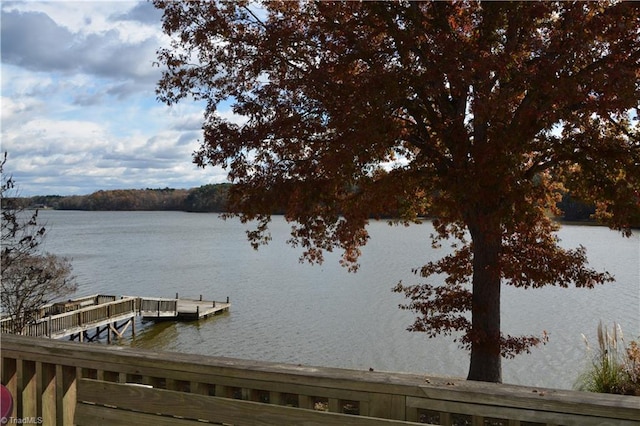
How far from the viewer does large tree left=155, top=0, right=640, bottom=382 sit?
6.01m

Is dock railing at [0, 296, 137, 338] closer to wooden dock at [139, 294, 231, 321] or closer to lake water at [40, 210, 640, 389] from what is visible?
wooden dock at [139, 294, 231, 321]

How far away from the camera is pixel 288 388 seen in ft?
8.25

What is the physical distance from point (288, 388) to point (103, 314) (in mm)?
25094

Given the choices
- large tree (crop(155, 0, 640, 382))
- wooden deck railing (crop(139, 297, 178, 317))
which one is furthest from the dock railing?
large tree (crop(155, 0, 640, 382))

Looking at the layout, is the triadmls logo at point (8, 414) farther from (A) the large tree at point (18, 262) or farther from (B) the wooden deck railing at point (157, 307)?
(B) the wooden deck railing at point (157, 307)

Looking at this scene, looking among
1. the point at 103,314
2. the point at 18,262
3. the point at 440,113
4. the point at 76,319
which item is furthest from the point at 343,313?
the point at 440,113

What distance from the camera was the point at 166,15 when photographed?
7738 mm

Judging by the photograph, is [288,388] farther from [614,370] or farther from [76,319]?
[76,319]

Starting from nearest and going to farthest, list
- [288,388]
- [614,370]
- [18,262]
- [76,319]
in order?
[288,388], [614,370], [18,262], [76,319]

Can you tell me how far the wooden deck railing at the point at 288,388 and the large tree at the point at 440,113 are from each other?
374cm

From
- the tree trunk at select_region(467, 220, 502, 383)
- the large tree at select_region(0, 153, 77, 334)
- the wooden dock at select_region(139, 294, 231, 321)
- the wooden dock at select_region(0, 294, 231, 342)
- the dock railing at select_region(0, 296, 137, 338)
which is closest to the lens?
the tree trunk at select_region(467, 220, 502, 383)

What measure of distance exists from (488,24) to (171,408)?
18.7 feet

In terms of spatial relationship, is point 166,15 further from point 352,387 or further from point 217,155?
point 352,387

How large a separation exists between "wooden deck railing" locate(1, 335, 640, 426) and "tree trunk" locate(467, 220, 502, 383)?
18.6 feet
